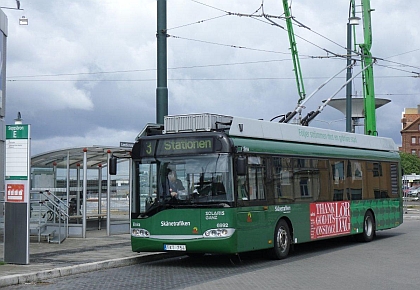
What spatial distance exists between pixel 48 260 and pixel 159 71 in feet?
15.7

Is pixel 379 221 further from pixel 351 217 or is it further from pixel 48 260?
pixel 48 260

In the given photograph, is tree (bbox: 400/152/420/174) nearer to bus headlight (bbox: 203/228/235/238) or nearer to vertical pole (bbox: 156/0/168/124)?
vertical pole (bbox: 156/0/168/124)

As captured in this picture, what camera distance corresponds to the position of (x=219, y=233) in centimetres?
1465

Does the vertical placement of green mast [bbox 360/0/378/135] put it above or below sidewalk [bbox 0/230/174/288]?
above

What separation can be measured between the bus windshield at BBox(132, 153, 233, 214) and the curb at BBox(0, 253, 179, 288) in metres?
1.14

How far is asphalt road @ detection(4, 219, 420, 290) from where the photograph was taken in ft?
40.1

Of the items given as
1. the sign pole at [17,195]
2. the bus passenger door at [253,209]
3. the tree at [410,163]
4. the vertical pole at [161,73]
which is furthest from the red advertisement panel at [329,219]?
the tree at [410,163]

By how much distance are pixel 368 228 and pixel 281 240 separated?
19.6ft

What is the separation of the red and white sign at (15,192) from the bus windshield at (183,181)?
232 cm

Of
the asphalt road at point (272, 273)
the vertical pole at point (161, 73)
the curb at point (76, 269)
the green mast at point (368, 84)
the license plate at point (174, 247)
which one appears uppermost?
the green mast at point (368, 84)

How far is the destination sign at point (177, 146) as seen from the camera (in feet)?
49.1

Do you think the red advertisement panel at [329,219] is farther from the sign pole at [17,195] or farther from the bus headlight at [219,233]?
the sign pole at [17,195]

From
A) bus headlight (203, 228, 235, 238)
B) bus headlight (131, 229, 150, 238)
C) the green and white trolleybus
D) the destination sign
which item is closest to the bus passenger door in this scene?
the green and white trolleybus

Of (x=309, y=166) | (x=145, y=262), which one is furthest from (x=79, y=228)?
(x=309, y=166)
